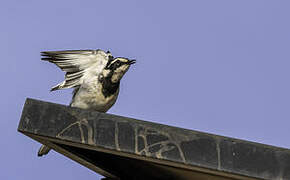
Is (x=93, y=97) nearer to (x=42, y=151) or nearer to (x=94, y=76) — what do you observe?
(x=94, y=76)

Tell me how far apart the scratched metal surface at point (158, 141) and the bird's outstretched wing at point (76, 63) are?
2407 millimetres

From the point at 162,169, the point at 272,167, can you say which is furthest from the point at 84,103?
the point at 272,167

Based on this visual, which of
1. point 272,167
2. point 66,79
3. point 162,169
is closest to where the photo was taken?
point 272,167

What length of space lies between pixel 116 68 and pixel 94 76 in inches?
11.1

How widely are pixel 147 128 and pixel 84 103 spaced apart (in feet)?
9.31

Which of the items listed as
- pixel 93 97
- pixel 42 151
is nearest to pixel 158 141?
pixel 93 97

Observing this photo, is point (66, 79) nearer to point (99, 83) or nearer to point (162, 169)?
point (99, 83)

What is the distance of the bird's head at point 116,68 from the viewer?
770cm

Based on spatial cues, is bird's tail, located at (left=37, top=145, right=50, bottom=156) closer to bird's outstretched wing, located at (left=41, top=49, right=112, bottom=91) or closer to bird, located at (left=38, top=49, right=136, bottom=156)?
bird, located at (left=38, top=49, right=136, bottom=156)

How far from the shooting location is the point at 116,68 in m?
7.74

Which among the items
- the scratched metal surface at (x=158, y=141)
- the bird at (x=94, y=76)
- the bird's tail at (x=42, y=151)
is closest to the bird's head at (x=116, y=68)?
the bird at (x=94, y=76)

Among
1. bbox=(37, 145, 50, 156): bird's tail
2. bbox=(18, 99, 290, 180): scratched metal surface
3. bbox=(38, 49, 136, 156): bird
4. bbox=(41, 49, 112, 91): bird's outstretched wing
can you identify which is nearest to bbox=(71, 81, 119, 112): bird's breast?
bbox=(38, 49, 136, 156): bird

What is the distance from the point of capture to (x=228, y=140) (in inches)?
198

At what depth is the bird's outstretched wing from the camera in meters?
7.49
